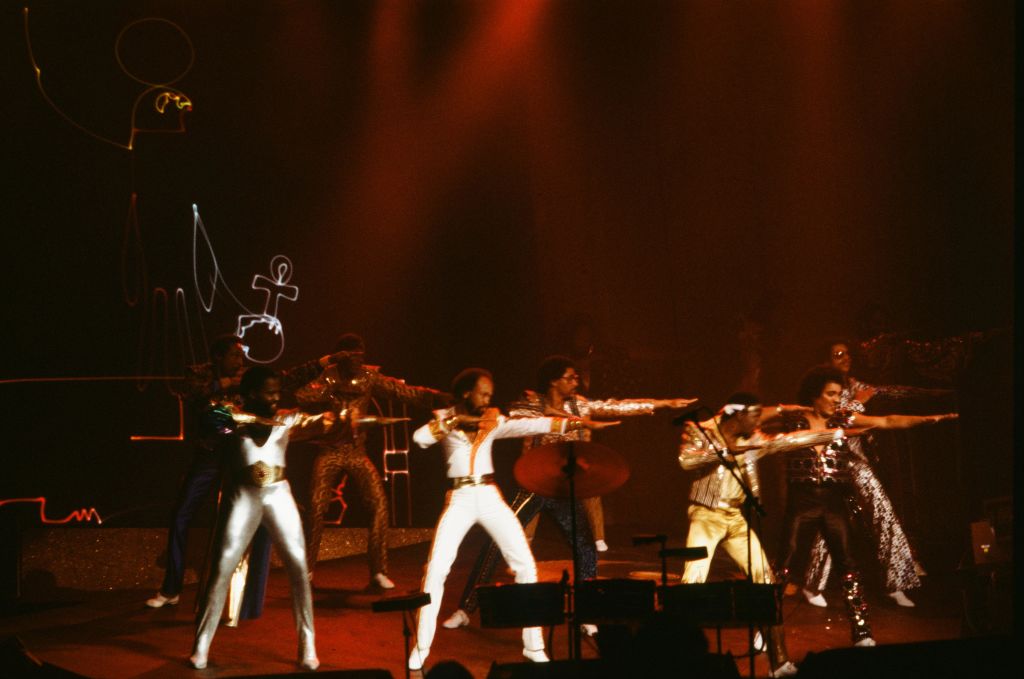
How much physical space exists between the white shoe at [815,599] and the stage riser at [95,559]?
5.26m

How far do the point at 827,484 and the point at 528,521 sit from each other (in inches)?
89.0

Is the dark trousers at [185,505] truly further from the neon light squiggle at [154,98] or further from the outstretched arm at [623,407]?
the neon light squiggle at [154,98]

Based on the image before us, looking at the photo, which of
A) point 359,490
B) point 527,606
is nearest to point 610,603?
point 527,606

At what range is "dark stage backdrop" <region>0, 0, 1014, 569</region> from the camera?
11859mm

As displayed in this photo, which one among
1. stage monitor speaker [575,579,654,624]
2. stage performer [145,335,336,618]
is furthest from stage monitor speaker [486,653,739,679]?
stage performer [145,335,336,618]

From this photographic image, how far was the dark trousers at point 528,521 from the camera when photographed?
7812 millimetres

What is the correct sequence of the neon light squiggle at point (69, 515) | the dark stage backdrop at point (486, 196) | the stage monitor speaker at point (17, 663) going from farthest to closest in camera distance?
the dark stage backdrop at point (486, 196), the neon light squiggle at point (69, 515), the stage monitor speaker at point (17, 663)

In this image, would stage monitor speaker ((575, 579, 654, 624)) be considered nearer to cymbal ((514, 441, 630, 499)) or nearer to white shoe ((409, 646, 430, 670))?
cymbal ((514, 441, 630, 499))

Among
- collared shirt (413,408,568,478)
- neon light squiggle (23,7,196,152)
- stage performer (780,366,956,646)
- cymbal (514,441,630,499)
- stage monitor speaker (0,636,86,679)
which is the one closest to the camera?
stage monitor speaker (0,636,86,679)

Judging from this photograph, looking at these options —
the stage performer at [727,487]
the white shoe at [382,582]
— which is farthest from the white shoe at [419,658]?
the white shoe at [382,582]

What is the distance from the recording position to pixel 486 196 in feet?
44.9

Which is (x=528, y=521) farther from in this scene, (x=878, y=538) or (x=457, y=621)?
(x=878, y=538)

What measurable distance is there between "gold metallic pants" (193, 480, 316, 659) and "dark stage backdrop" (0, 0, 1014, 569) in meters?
5.12

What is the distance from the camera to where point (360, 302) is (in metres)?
13.2
